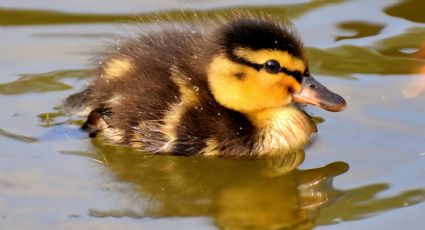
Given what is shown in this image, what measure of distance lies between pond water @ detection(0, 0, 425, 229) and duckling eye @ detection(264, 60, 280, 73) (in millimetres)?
310

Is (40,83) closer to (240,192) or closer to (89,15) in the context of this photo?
(89,15)

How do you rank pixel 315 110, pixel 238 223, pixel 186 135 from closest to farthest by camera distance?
pixel 238 223, pixel 186 135, pixel 315 110

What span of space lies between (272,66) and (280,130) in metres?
0.25

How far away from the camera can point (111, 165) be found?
12.3ft

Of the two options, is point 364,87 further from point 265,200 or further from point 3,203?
point 3,203

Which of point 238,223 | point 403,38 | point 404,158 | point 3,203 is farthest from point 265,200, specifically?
point 403,38

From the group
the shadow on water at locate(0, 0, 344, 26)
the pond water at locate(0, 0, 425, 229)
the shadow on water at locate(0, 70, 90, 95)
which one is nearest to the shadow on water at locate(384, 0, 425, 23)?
the pond water at locate(0, 0, 425, 229)

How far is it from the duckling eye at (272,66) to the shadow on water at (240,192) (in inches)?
12.1

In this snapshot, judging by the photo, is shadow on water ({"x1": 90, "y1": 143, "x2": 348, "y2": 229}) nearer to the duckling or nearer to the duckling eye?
the duckling

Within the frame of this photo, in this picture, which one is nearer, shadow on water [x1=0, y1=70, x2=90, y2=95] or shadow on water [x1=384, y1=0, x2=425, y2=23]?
shadow on water [x1=0, y1=70, x2=90, y2=95]

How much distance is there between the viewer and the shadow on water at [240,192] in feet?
11.1

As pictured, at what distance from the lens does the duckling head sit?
366cm

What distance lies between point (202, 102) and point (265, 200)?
405 mm

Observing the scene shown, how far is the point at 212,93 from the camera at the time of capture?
3764 mm
